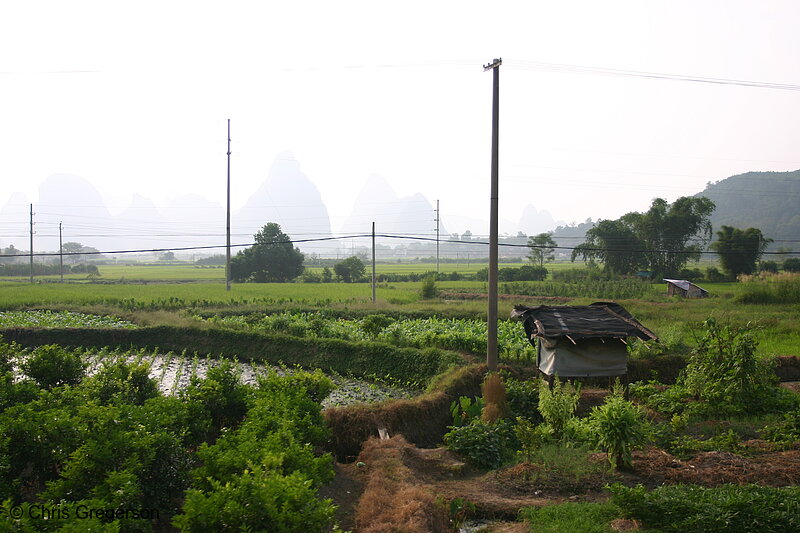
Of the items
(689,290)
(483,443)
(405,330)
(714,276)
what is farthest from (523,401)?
(714,276)

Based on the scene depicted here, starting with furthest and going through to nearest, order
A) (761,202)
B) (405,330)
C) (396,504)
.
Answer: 1. (761,202)
2. (405,330)
3. (396,504)

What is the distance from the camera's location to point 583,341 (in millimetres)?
12422

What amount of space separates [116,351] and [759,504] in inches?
774

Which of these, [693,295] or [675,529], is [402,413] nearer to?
[675,529]

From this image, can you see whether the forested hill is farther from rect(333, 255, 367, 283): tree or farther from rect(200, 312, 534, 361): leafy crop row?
rect(200, 312, 534, 361): leafy crop row

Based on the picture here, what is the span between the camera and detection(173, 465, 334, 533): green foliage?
482cm

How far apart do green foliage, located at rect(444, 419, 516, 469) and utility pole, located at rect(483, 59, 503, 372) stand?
2.62 metres

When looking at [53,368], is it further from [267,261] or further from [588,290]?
[267,261]

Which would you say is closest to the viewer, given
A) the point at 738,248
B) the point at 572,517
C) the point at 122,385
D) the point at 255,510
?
the point at 255,510

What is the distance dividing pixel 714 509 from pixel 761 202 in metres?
126

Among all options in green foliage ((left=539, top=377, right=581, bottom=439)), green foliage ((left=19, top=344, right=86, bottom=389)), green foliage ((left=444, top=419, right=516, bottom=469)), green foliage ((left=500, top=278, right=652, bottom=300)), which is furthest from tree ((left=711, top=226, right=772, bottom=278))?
green foliage ((left=19, top=344, right=86, bottom=389))

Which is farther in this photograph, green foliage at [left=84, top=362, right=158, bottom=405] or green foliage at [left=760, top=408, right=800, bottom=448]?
green foliage at [left=84, top=362, right=158, bottom=405]

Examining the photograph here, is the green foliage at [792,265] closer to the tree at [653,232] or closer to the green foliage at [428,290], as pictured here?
the tree at [653,232]

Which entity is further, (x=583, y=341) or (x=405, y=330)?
(x=405, y=330)
